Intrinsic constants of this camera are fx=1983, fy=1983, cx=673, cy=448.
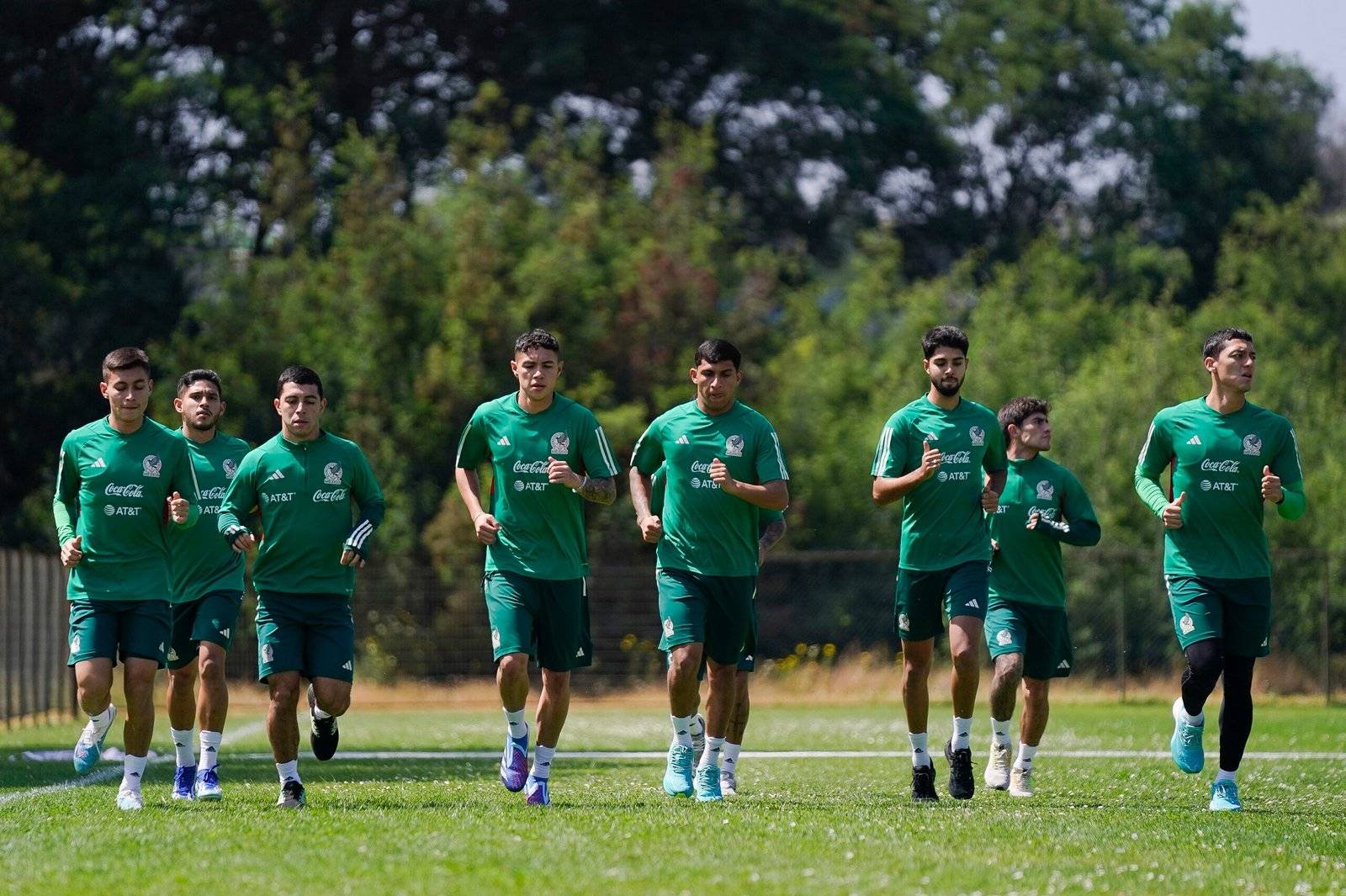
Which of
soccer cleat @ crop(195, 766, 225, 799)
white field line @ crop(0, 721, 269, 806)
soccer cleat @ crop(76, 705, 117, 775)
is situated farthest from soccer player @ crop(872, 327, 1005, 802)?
white field line @ crop(0, 721, 269, 806)

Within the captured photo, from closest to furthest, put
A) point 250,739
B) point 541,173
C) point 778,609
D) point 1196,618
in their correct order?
point 1196,618, point 250,739, point 778,609, point 541,173

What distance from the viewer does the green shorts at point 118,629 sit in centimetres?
1035

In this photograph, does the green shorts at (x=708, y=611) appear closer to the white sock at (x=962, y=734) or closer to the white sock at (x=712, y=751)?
the white sock at (x=712, y=751)

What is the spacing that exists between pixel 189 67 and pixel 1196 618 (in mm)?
36255

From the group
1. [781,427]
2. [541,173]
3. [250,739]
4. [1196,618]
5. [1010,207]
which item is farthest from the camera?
[1010,207]

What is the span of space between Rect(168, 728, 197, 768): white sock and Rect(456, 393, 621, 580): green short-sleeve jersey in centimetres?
211

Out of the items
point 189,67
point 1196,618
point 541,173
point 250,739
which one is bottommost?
point 250,739

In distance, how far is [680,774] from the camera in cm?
1097

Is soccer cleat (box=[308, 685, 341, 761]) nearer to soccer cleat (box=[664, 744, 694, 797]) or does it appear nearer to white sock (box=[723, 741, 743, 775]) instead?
soccer cleat (box=[664, 744, 694, 797])

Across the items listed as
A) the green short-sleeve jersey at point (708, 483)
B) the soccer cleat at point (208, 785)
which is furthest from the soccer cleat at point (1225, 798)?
the soccer cleat at point (208, 785)

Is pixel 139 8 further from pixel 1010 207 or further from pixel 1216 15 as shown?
pixel 1216 15

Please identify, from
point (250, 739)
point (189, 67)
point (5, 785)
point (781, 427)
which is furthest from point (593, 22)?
point (5, 785)

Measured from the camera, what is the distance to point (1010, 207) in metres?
52.6

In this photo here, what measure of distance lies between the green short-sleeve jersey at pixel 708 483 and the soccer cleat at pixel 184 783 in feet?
9.40
